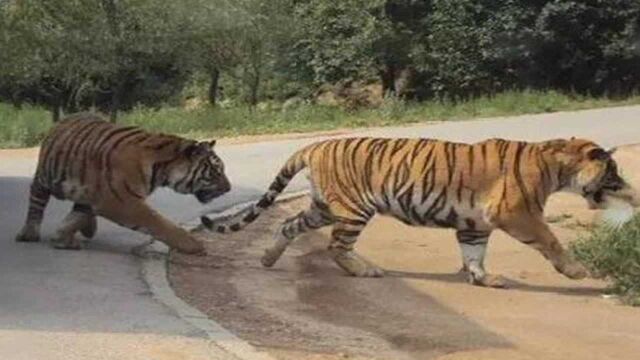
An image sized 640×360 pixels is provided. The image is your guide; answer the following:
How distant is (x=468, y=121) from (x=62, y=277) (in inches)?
705

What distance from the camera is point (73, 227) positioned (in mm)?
10445

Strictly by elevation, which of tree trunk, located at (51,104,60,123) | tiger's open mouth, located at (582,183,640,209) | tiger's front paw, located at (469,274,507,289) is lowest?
tree trunk, located at (51,104,60,123)

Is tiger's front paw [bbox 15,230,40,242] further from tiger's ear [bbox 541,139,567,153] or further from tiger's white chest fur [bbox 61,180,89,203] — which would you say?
tiger's ear [bbox 541,139,567,153]

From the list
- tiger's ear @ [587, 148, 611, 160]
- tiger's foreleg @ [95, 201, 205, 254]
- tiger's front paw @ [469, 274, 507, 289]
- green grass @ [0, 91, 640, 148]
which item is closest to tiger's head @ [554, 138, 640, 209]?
tiger's ear @ [587, 148, 611, 160]

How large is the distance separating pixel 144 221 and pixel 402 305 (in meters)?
2.34

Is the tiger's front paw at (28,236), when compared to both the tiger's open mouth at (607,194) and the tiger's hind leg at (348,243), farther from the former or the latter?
the tiger's open mouth at (607,194)

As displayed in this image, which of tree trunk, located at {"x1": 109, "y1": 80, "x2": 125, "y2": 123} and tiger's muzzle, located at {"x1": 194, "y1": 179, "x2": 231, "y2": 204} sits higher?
tiger's muzzle, located at {"x1": 194, "y1": 179, "x2": 231, "y2": 204}

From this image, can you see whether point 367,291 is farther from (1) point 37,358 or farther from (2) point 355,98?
(2) point 355,98

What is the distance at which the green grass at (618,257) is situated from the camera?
1021 centimetres

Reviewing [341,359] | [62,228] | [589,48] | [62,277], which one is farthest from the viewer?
[589,48]

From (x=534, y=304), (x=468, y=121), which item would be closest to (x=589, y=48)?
(x=468, y=121)

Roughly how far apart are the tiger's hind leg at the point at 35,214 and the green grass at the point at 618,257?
477 centimetres

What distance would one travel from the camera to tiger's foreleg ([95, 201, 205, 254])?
33.4 ft

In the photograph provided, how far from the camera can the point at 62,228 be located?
34.3 feet
